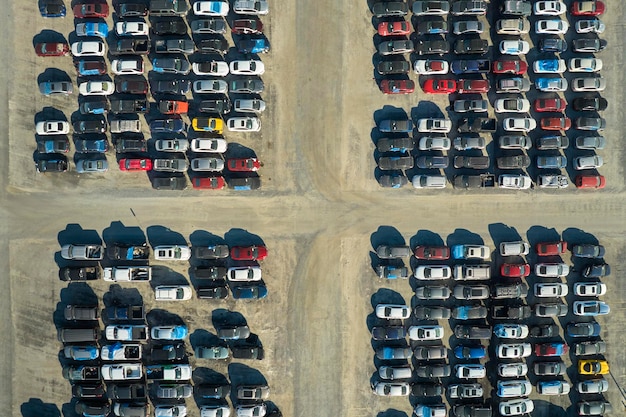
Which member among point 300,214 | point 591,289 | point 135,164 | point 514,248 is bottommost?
point 591,289

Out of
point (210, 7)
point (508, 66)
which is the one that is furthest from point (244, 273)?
point (508, 66)

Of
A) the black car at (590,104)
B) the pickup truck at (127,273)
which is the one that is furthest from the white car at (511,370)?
the pickup truck at (127,273)

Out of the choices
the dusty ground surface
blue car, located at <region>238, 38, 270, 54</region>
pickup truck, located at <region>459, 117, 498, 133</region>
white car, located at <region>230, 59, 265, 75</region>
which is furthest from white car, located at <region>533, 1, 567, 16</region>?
white car, located at <region>230, 59, 265, 75</region>

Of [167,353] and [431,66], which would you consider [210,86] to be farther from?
[167,353]

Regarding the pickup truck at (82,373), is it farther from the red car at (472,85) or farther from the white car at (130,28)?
the red car at (472,85)

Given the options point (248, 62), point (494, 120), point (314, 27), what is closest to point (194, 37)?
point (248, 62)

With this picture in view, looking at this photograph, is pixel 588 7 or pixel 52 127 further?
pixel 588 7
